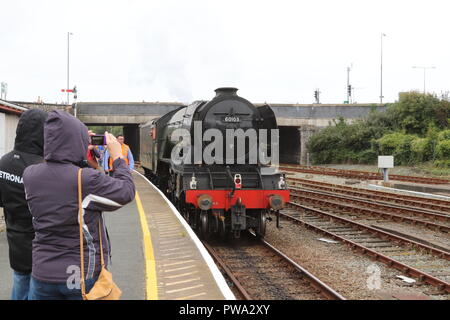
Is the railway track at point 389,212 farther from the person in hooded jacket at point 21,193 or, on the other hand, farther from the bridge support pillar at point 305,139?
the bridge support pillar at point 305,139

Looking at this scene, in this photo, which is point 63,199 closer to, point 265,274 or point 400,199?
point 265,274

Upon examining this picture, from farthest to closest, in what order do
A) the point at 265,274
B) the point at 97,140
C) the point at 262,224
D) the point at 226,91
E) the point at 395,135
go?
the point at 395,135 < the point at 226,91 < the point at 262,224 < the point at 265,274 < the point at 97,140

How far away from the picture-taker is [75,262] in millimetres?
2781

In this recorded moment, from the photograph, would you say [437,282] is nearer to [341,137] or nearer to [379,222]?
[379,222]

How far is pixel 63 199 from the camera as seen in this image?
2742mm

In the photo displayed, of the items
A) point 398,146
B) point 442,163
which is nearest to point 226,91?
point 442,163

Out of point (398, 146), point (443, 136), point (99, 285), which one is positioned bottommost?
point (99, 285)

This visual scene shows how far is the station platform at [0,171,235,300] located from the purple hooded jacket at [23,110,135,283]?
2.44 m

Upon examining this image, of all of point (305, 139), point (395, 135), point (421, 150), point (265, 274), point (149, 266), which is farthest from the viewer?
→ point (305, 139)

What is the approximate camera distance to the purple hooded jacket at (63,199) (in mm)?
2742

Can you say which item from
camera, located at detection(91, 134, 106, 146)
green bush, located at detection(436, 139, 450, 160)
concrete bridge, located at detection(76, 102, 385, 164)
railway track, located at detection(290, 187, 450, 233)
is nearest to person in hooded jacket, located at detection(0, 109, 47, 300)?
camera, located at detection(91, 134, 106, 146)

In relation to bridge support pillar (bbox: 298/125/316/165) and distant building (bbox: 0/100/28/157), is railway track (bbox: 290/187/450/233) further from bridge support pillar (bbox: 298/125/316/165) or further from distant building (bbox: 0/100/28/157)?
bridge support pillar (bbox: 298/125/316/165)

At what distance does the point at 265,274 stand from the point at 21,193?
515 centimetres
